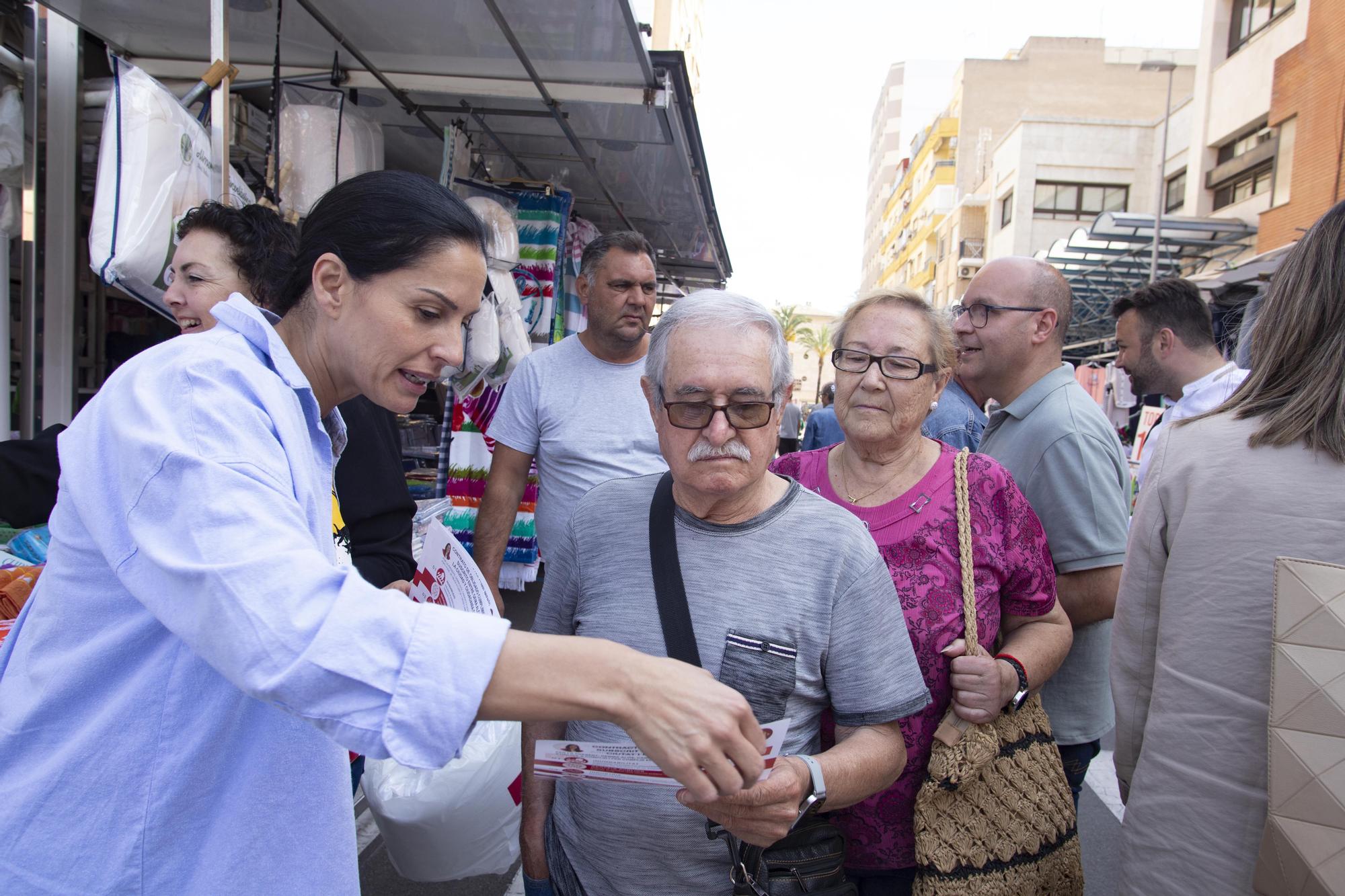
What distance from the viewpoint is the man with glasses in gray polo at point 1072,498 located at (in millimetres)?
2400

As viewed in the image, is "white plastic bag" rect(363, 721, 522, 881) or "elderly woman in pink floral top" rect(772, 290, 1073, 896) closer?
"elderly woman in pink floral top" rect(772, 290, 1073, 896)

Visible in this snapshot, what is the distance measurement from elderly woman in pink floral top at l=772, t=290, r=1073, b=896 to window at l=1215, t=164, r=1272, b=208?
702 inches

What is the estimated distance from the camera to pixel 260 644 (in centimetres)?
87

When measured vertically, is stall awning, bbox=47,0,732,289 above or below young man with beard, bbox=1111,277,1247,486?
above

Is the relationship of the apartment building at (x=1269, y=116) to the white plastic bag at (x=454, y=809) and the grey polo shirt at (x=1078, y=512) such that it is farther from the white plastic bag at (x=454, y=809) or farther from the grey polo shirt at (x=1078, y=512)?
the white plastic bag at (x=454, y=809)

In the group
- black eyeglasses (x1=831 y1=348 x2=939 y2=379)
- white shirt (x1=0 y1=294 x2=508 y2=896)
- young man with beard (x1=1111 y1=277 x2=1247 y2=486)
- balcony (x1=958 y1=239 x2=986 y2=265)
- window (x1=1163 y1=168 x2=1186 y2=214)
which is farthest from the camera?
balcony (x1=958 y1=239 x2=986 y2=265)

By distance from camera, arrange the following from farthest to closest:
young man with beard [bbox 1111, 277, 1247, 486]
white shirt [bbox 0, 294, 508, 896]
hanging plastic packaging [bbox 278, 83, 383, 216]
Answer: young man with beard [bbox 1111, 277, 1247, 486], hanging plastic packaging [bbox 278, 83, 383, 216], white shirt [bbox 0, 294, 508, 896]

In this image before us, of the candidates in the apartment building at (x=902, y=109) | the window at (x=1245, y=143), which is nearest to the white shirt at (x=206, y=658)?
the window at (x=1245, y=143)

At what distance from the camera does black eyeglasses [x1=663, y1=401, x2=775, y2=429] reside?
63.4 inches

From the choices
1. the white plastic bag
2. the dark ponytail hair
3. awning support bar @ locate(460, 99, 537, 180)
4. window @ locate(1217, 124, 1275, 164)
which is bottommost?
the white plastic bag

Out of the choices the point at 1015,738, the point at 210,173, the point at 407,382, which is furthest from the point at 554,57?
the point at 1015,738

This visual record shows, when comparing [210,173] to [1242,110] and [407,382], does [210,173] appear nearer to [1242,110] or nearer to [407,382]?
[407,382]

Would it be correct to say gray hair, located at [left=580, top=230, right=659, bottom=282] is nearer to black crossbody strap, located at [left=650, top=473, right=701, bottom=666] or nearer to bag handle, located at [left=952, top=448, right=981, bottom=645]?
bag handle, located at [left=952, top=448, right=981, bottom=645]

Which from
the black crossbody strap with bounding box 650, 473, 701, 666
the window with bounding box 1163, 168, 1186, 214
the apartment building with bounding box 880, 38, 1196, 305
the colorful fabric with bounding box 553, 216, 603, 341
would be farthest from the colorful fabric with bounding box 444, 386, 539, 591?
the apartment building with bounding box 880, 38, 1196, 305
